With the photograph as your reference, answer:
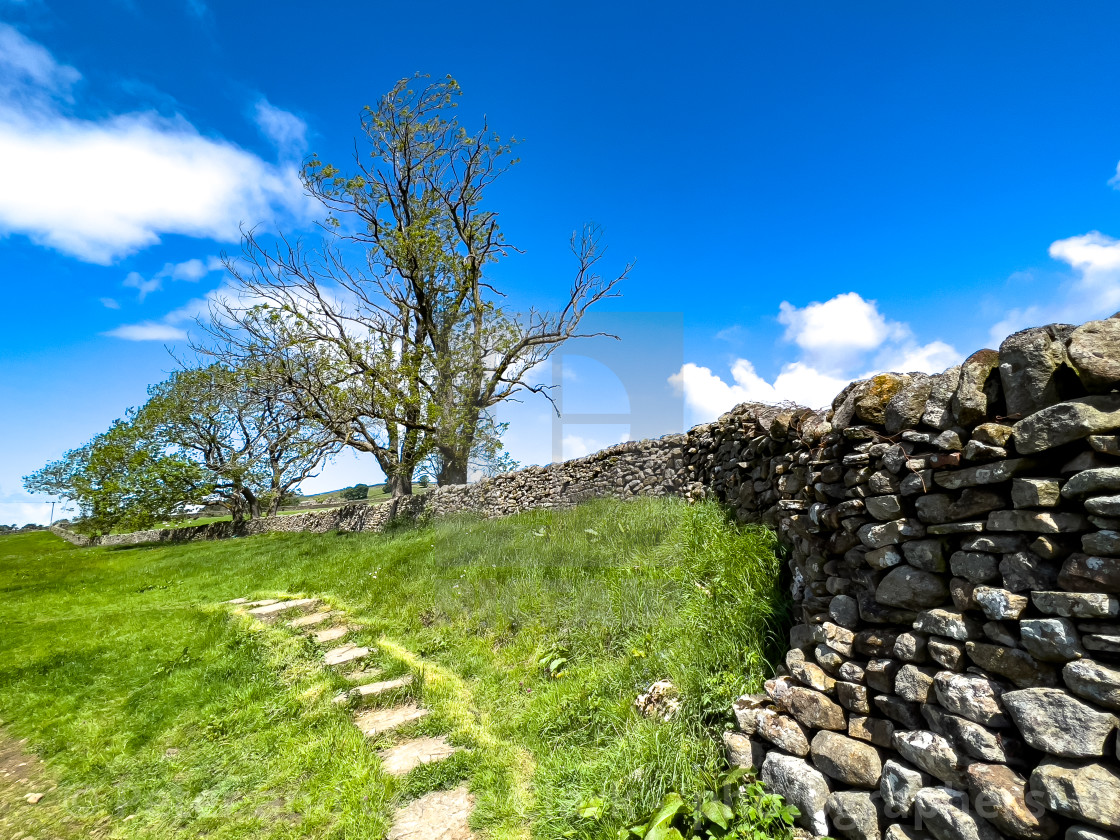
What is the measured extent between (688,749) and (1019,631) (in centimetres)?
206

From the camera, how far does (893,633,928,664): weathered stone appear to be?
2.80 m

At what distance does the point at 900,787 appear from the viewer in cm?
259

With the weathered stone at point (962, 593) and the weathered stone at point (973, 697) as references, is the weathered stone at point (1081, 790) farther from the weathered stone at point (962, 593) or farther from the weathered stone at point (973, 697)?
the weathered stone at point (962, 593)

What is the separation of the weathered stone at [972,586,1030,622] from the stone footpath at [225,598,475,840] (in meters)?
3.50

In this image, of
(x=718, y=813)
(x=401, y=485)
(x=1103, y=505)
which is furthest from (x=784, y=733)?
(x=401, y=485)

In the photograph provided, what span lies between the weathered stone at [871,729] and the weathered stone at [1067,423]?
5.54 feet

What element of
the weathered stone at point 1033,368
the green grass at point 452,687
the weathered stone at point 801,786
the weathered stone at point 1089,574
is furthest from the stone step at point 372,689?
the weathered stone at point 1033,368

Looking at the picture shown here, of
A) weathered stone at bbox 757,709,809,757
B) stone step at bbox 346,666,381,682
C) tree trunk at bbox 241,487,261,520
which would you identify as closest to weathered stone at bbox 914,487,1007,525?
weathered stone at bbox 757,709,809,757

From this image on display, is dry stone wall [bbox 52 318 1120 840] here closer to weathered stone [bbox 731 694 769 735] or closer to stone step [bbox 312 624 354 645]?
weathered stone [bbox 731 694 769 735]

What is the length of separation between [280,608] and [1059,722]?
9802 mm

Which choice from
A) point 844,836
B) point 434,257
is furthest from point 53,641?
point 434,257

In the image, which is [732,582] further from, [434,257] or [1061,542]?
[434,257]

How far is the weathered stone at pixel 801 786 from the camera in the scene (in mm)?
2789

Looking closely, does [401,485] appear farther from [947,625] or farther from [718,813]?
[947,625]
